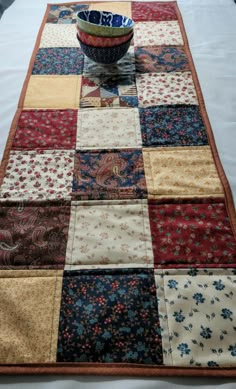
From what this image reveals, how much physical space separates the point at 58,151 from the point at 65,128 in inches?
4.1

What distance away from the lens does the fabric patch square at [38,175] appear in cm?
88

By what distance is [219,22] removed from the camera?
5.05ft

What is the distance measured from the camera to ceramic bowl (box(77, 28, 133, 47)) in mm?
1198

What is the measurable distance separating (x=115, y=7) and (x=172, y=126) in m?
0.88

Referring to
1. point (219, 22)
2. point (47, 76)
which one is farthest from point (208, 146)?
point (219, 22)

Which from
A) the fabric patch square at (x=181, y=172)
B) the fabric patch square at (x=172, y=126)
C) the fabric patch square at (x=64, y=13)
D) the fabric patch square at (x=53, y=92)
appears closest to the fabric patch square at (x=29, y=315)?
the fabric patch square at (x=181, y=172)

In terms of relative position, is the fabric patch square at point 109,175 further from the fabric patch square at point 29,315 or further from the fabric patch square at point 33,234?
the fabric patch square at point 29,315

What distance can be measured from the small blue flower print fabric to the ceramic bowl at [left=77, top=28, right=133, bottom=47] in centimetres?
84

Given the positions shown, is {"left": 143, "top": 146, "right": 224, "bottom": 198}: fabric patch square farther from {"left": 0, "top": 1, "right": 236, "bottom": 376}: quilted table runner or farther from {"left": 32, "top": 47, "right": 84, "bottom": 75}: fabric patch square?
{"left": 32, "top": 47, "right": 84, "bottom": 75}: fabric patch square

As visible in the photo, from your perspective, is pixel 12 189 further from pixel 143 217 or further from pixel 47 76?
pixel 47 76

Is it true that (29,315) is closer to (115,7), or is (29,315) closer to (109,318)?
(109,318)

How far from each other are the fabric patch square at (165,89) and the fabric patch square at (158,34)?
24 centimetres

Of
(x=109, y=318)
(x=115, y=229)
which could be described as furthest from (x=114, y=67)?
(x=109, y=318)

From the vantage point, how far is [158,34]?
1463mm
